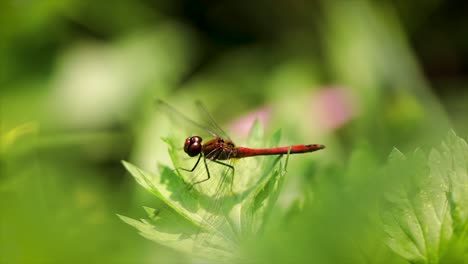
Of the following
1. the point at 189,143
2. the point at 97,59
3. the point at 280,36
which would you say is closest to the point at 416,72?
the point at 280,36

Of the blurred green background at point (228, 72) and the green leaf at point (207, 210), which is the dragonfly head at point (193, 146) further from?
the blurred green background at point (228, 72)

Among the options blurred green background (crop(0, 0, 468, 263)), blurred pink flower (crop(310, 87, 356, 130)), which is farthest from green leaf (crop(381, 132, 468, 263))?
blurred pink flower (crop(310, 87, 356, 130))

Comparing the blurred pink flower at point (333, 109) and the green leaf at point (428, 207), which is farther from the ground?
the blurred pink flower at point (333, 109)

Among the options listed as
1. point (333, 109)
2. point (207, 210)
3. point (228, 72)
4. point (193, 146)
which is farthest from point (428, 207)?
point (228, 72)

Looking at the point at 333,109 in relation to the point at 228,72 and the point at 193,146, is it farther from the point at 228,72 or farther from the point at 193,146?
the point at 193,146

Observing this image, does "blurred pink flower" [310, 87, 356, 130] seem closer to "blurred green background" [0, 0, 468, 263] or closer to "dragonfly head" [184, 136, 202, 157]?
"blurred green background" [0, 0, 468, 263]

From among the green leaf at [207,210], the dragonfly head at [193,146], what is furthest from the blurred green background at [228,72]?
the green leaf at [207,210]
